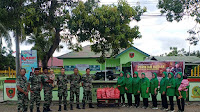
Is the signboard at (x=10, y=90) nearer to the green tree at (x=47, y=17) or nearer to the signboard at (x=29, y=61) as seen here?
the signboard at (x=29, y=61)

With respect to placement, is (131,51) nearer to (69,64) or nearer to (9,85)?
(69,64)

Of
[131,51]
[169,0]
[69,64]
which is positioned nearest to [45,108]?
[169,0]

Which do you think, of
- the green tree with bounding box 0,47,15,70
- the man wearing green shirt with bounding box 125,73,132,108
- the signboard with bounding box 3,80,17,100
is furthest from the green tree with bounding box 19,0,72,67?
the green tree with bounding box 0,47,15,70

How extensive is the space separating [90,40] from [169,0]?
4.81m

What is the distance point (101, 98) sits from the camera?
9922mm

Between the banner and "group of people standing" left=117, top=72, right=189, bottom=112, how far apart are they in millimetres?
1671

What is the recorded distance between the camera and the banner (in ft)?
37.5

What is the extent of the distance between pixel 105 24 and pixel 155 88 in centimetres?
396

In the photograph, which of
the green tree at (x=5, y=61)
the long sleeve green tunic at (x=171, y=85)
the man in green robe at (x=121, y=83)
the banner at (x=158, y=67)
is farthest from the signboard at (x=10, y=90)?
the green tree at (x=5, y=61)

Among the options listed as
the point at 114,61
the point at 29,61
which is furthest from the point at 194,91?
the point at 114,61

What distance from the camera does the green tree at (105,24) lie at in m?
11.0

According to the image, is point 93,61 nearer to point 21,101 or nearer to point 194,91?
point 194,91

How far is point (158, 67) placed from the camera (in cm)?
1158

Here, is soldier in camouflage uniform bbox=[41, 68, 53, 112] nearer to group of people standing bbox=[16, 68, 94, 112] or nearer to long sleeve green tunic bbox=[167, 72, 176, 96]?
group of people standing bbox=[16, 68, 94, 112]
